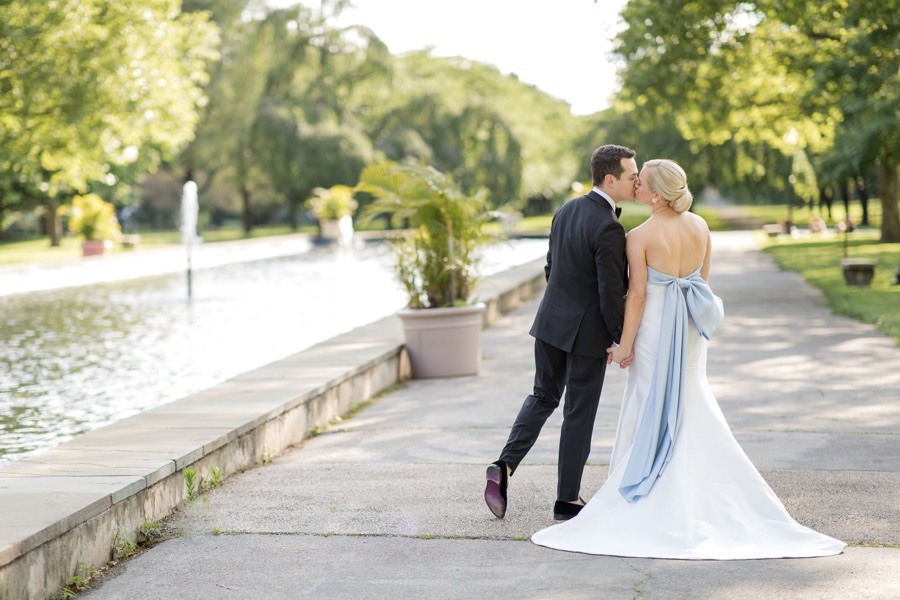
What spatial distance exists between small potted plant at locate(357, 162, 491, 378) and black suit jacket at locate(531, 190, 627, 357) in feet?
17.3

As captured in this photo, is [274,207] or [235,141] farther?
[274,207]

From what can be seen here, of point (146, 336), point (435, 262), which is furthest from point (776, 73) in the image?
point (435, 262)

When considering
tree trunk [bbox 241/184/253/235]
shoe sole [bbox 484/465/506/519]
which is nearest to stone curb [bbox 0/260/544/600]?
shoe sole [bbox 484/465/506/519]

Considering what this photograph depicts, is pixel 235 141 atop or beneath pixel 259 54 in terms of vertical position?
beneath

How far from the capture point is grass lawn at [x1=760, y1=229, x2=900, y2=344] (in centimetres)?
1566

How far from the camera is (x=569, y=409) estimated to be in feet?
19.0

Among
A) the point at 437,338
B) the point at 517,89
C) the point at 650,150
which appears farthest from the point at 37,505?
the point at 517,89

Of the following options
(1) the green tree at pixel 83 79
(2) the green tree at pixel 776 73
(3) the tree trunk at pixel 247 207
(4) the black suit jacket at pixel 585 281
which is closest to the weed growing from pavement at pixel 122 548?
(4) the black suit jacket at pixel 585 281

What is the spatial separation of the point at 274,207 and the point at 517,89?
64.5 ft

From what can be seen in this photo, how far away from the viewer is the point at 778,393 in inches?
383

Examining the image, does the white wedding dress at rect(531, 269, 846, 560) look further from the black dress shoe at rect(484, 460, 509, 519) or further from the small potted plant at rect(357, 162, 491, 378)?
the small potted plant at rect(357, 162, 491, 378)

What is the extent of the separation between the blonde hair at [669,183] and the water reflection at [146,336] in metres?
4.83

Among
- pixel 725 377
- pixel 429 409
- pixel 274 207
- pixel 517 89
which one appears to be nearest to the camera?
pixel 429 409

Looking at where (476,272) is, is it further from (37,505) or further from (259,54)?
(259,54)
